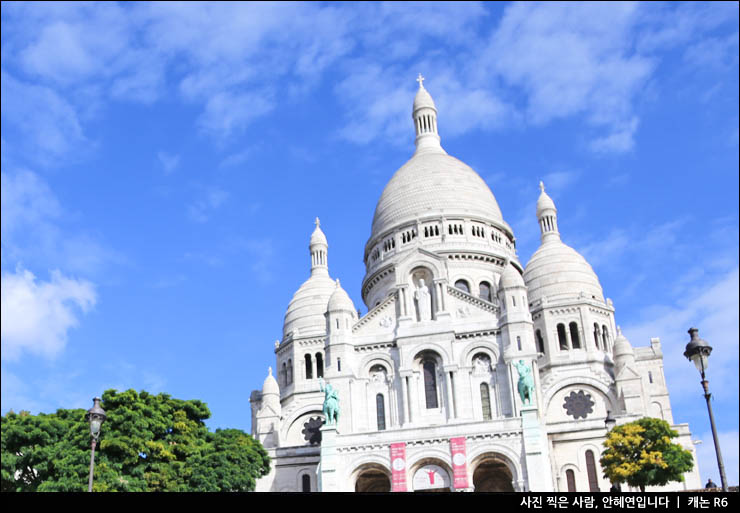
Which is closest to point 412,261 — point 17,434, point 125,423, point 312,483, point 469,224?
point 469,224

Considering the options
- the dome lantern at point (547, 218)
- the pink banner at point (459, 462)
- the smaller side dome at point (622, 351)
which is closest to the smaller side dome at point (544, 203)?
the dome lantern at point (547, 218)

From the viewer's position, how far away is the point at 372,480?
52.2 metres

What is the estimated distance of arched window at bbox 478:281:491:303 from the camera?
65.6 metres

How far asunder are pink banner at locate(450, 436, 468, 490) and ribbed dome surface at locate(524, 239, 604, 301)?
2023 centimetres

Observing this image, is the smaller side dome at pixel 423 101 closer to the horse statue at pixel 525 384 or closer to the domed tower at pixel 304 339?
the domed tower at pixel 304 339

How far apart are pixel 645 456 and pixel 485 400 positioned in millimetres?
12745

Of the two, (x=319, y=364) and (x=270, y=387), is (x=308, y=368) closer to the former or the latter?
(x=319, y=364)

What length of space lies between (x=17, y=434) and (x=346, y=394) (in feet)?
67.8

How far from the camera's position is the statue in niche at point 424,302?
56.6 metres

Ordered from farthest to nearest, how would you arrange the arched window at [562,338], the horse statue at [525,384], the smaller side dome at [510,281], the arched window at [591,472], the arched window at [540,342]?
the arched window at [540,342] < the arched window at [562,338] < the smaller side dome at [510,281] < the arched window at [591,472] < the horse statue at [525,384]

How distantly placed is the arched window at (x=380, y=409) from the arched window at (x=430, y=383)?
9.64ft

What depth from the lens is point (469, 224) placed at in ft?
227

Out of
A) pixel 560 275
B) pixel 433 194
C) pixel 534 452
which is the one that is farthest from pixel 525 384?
pixel 433 194
